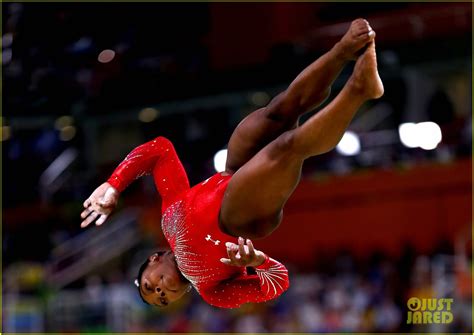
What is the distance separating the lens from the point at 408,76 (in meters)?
11.0

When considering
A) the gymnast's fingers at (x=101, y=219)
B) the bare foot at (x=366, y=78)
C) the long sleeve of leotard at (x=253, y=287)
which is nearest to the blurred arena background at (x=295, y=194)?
the long sleeve of leotard at (x=253, y=287)

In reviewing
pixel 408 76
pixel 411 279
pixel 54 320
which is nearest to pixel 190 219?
pixel 411 279

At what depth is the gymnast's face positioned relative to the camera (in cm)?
437

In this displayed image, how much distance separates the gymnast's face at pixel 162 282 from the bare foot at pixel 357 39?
133 cm

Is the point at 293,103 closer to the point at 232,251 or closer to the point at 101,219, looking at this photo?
the point at 232,251

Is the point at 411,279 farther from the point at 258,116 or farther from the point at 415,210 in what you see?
the point at 258,116

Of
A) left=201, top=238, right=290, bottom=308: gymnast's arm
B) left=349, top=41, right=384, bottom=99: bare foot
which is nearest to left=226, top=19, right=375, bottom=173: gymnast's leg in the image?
left=349, top=41, right=384, bottom=99: bare foot

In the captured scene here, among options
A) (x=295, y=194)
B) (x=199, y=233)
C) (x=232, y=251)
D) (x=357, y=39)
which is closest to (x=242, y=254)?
(x=232, y=251)

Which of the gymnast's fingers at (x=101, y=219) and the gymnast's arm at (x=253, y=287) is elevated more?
the gymnast's fingers at (x=101, y=219)

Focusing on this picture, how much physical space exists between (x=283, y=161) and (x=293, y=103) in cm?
42

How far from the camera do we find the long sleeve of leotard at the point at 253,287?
14.0 feet

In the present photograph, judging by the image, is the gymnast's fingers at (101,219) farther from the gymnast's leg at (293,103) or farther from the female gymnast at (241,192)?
the gymnast's leg at (293,103)

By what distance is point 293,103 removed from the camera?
4.21m

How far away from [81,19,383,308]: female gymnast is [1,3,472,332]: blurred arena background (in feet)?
12.5
